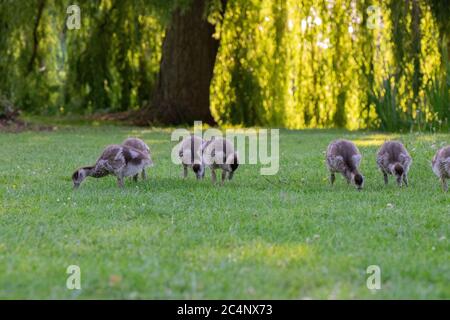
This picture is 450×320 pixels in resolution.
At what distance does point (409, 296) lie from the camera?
18.9ft

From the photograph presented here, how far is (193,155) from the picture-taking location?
37.0 feet

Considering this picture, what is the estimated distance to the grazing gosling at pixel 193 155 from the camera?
10.9 m

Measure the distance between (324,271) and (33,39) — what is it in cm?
1834

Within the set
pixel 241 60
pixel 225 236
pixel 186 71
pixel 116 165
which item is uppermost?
pixel 241 60

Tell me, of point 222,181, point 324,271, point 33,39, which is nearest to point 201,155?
point 222,181

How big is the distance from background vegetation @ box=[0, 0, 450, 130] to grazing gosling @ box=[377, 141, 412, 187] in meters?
8.44

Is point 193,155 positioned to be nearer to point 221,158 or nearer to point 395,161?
point 221,158

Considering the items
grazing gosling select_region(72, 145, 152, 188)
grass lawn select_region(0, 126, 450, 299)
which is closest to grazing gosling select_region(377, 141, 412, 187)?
grass lawn select_region(0, 126, 450, 299)

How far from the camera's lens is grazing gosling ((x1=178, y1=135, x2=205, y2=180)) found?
10.9m

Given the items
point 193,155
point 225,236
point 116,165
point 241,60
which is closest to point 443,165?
point 193,155

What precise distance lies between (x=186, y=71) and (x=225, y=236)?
1507cm

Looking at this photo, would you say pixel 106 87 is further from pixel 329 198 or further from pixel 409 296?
pixel 409 296

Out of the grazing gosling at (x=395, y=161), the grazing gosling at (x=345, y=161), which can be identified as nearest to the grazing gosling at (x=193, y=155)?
the grazing gosling at (x=345, y=161)
